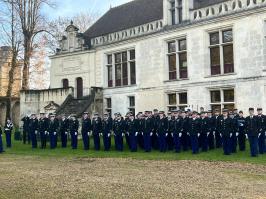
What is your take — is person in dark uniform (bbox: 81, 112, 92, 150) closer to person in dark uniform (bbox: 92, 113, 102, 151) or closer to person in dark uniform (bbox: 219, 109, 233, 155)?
person in dark uniform (bbox: 92, 113, 102, 151)

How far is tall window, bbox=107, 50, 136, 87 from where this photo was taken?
26.6 meters

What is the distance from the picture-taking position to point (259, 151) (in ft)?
48.8

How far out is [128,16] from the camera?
2953cm

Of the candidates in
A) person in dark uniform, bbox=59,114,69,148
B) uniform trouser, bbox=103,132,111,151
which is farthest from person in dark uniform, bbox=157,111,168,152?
person in dark uniform, bbox=59,114,69,148

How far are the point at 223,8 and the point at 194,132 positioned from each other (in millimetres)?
8857

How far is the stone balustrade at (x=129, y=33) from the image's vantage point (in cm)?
2481

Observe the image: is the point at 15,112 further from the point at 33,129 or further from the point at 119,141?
the point at 119,141

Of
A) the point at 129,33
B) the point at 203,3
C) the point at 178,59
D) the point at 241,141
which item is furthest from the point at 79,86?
the point at 241,141

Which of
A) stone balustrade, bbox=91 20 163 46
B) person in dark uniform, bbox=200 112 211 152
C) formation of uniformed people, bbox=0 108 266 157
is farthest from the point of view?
stone balustrade, bbox=91 20 163 46

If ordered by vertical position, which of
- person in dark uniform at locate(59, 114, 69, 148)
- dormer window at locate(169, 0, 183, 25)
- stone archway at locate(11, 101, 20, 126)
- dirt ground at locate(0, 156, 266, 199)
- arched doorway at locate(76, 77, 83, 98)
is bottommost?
dirt ground at locate(0, 156, 266, 199)

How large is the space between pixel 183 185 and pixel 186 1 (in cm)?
1633

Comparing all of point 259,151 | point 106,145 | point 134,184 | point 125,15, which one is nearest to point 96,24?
point 125,15

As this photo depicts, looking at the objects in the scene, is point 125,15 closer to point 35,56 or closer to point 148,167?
point 35,56

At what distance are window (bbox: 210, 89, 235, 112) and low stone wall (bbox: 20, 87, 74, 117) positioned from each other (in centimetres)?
1085
